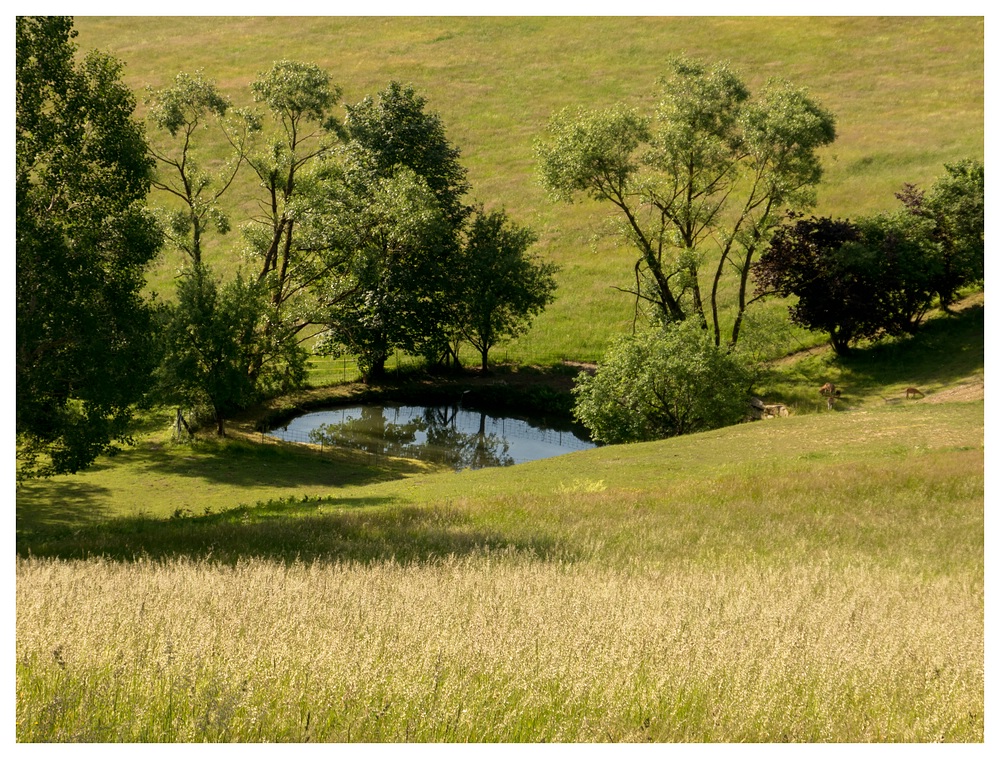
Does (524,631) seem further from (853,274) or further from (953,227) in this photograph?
(953,227)

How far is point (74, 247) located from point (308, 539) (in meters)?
9.75

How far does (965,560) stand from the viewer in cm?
1639

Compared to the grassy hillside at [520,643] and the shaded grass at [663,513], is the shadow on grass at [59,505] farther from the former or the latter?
the grassy hillside at [520,643]

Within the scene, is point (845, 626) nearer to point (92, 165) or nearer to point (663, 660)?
point (663, 660)

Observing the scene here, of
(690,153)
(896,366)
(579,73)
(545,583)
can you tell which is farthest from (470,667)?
(579,73)

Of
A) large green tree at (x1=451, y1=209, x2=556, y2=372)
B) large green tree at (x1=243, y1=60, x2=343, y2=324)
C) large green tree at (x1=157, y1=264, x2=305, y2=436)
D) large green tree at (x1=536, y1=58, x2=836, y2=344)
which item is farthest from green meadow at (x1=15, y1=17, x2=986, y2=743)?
large green tree at (x1=451, y1=209, x2=556, y2=372)

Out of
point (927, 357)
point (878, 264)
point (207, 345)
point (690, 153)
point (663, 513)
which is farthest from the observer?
point (927, 357)

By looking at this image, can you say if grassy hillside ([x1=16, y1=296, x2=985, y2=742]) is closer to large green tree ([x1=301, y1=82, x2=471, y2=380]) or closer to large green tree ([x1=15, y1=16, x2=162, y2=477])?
large green tree ([x1=15, y1=16, x2=162, y2=477])

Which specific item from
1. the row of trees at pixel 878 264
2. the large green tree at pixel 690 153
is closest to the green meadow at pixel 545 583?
the row of trees at pixel 878 264

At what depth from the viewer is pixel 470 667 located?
7645 millimetres

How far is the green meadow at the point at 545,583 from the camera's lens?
284 inches

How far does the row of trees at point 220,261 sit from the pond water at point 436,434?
3194mm

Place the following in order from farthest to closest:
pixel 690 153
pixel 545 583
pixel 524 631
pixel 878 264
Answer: pixel 690 153
pixel 878 264
pixel 545 583
pixel 524 631

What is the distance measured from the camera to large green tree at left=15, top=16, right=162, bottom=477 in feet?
68.6
